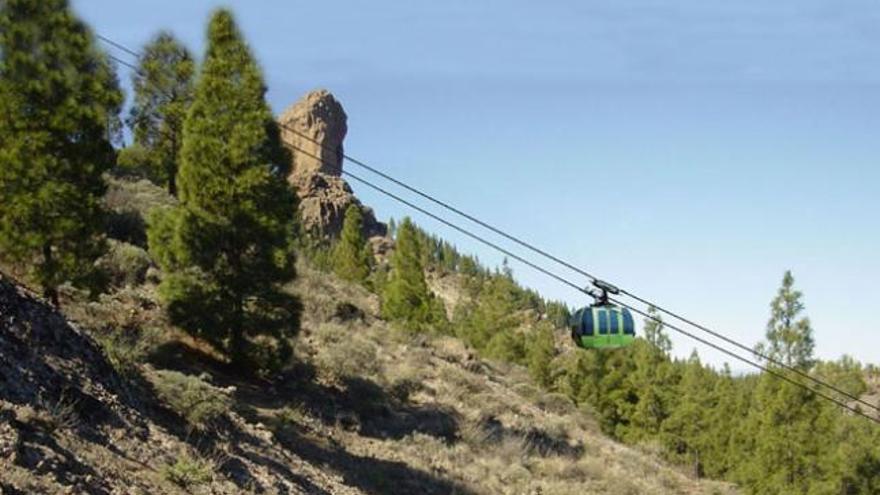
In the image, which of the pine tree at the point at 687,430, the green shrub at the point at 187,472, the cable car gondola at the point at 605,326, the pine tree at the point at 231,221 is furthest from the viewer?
the pine tree at the point at 687,430

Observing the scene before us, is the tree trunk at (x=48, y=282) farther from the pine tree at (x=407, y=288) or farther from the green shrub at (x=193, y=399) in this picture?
the pine tree at (x=407, y=288)

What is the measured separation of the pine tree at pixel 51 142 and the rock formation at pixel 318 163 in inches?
5732

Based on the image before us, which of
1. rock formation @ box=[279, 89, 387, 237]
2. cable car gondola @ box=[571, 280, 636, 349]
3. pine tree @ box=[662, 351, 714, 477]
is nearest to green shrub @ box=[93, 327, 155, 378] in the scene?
cable car gondola @ box=[571, 280, 636, 349]

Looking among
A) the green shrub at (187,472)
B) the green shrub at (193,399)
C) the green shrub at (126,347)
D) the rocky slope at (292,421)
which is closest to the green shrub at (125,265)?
the rocky slope at (292,421)

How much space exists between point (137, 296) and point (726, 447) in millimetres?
39167

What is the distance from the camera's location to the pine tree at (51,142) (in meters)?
15.7

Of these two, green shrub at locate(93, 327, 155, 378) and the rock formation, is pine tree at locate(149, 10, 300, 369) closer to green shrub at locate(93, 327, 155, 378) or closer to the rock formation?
green shrub at locate(93, 327, 155, 378)

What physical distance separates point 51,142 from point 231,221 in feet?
16.8

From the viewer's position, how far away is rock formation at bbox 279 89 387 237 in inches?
6634

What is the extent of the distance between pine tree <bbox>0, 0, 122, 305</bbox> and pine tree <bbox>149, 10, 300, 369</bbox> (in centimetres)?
319

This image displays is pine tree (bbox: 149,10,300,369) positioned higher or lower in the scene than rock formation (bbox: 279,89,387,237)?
lower

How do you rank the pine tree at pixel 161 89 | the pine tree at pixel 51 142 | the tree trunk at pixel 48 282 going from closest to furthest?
the pine tree at pixel 51 142
the tree trunk at pixel 48 282
the pine tree at pixel 161 89

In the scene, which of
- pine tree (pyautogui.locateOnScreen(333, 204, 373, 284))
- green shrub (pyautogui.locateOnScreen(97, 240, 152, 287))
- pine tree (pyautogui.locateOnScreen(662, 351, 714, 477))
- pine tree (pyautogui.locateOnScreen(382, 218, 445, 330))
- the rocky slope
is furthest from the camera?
pine tree (pyautogui.locateOnScreen(333, 204, 373, 284))

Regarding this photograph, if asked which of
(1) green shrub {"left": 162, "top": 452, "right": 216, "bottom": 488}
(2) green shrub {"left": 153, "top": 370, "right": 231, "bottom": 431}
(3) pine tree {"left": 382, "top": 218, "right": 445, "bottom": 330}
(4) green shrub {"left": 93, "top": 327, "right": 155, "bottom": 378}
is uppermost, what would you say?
(3) pine tree {"left": 382, "top": 218, "right": 445, "bottom": 330}
